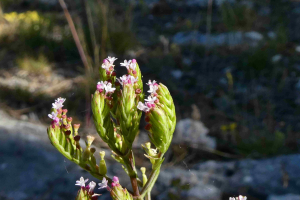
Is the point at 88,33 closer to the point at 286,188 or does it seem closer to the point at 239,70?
the point at 239,70

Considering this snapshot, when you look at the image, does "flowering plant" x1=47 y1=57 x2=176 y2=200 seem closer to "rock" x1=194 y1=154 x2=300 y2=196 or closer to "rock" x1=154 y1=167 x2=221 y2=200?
"rock" x1=154 y1=167 x2=221 y2=200

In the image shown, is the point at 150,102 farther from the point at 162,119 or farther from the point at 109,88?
the point at 109,88

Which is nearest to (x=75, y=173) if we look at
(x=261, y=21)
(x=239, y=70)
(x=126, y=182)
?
(x=126, y=182)

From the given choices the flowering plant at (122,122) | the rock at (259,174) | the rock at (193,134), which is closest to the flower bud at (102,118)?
the flowering plant at (122,122)

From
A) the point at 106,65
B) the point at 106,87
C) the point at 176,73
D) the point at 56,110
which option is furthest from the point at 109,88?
the point at 176,73

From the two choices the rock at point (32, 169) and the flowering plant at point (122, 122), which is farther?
the rock at point (32, 169)

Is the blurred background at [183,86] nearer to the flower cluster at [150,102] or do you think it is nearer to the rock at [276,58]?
the rock at [276,58]

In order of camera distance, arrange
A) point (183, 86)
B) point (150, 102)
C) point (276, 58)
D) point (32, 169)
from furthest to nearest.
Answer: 1. point (276, 58)
2. point (183, 86)
3. point (32, 169)
4. point (150, 102)
